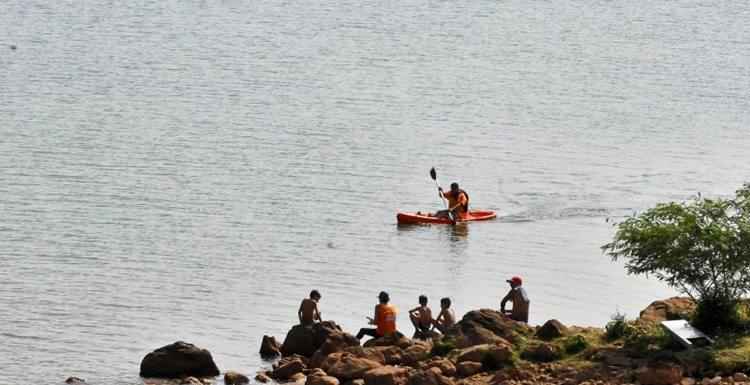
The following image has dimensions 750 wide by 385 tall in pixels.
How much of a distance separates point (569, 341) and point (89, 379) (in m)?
9.31

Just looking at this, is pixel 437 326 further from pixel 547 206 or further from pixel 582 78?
pixel 582 78

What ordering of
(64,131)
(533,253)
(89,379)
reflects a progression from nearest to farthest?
1. (89,379)
2. (533,253)
3. (64,131)

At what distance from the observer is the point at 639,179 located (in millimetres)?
54781

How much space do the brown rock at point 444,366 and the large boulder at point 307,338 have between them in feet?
10.7

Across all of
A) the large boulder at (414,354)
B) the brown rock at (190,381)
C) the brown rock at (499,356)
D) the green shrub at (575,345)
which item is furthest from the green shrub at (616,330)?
the brown rock at (190,381)

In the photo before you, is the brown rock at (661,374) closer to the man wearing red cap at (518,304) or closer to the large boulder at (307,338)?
the man wearing red cap at (518,304)

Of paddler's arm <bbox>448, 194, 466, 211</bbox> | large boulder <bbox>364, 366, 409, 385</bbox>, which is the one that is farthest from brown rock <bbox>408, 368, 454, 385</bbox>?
paddler's arm <bbox>448, 194, 466, 211</bbox>

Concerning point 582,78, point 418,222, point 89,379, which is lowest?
point 89,379

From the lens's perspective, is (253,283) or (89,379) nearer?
(89,379)

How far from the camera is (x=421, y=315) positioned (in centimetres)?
3659

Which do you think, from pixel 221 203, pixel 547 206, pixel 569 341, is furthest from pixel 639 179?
pixel 569 341

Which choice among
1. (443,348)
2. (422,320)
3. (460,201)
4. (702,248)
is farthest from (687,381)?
(460,201)

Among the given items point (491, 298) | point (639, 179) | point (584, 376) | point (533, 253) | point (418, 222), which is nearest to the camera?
point (584, 376)

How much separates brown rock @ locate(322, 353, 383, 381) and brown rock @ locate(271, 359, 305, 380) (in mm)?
1056
